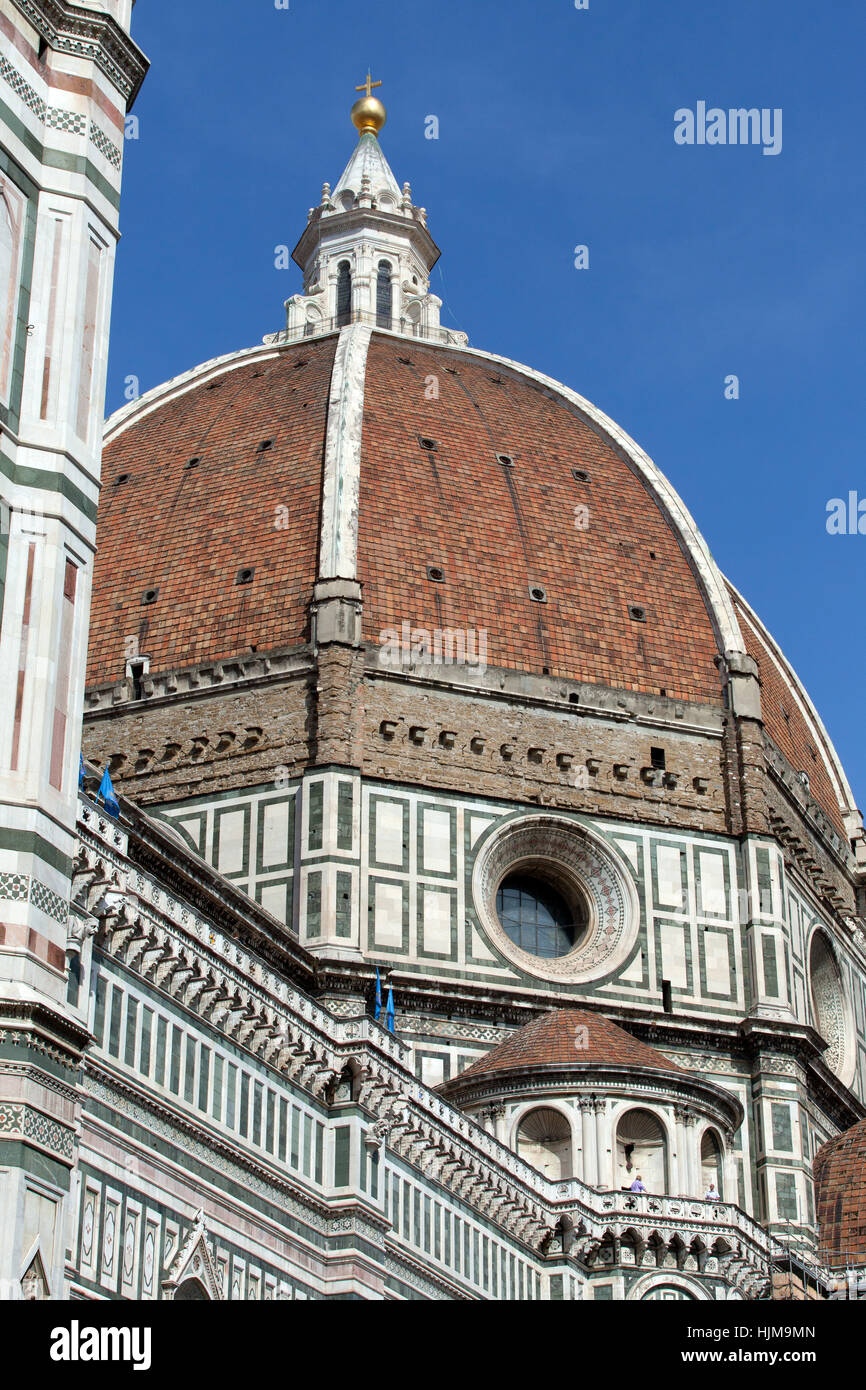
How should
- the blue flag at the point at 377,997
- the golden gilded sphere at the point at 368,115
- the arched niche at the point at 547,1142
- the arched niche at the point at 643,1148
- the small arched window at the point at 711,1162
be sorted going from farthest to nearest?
1. the golden gilded sphere at the point at 368,115
2. the small arched window at the point at 711,1162
3. the blue flag at the point at 377,997
4. the arched niche at the point at 643,1148
5. the arched niche at the point at 547,1142

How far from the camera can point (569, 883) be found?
145 feet

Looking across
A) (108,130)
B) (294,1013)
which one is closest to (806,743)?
(294,1013)

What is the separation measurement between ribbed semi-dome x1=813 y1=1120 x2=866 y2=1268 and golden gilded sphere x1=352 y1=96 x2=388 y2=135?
3639 cm

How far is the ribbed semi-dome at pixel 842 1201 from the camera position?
4134 centimetres

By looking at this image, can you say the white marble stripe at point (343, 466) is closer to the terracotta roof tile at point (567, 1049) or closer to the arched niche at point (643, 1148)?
the terracotta roof tile at point (567, 1049)

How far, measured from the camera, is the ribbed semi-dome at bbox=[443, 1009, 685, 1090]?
1483 inches

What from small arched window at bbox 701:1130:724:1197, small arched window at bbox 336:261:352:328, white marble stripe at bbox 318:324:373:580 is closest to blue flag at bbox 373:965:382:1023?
small arched window at bbox 701:1130:724:1197

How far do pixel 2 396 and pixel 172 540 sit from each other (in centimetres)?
3513

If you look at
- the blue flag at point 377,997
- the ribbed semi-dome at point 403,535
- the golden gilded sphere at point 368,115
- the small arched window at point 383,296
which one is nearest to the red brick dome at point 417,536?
the ribbed semi-dome at point 403,535

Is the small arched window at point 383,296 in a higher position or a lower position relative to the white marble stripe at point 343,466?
higher

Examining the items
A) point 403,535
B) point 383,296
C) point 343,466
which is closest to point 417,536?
point 403,535

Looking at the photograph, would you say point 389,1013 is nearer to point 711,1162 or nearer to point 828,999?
point 711,1162

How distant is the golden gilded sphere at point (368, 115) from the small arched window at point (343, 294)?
7.44 metres

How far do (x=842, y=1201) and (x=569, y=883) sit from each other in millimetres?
8034
